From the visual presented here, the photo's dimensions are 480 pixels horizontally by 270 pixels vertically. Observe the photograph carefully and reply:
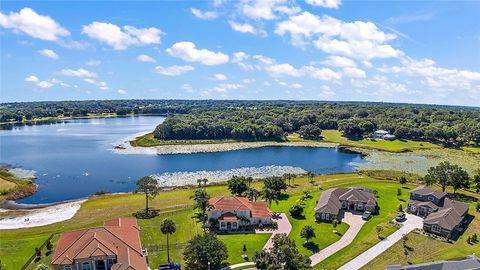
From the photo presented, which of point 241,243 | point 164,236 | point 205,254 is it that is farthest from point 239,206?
point 205,254

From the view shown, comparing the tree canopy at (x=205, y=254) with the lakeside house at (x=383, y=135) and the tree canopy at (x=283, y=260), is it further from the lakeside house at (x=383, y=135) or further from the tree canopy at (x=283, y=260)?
the lakeside house at (x=383, y=135)

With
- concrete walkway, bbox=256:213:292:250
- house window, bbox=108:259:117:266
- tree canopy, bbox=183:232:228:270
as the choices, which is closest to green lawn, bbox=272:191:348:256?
concrete walkway, bbox=256:213:292:250

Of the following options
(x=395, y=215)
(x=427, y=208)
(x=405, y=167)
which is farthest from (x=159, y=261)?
(x=405, y=167)

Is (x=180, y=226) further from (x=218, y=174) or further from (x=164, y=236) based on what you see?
(x=218, y=174)

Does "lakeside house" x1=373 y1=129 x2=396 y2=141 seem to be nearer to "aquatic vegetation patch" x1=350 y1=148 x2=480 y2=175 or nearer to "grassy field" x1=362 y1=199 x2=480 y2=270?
"aquatic vegetation patch" x1=350 y1=148 x2=480 y2=175

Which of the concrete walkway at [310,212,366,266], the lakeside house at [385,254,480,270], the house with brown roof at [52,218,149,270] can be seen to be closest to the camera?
the lakeside house at [385,254,480,270]

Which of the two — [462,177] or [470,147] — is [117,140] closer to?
[462,177]
